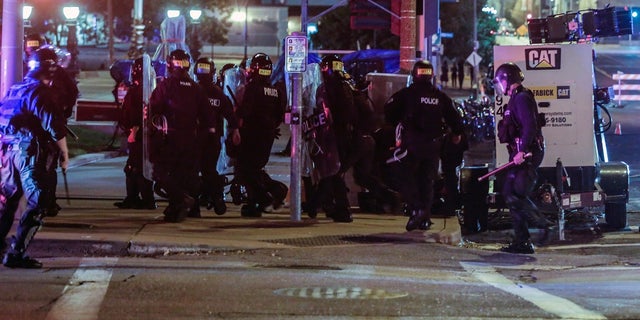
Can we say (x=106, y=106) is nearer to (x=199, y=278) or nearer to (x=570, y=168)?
(x=570, y=168)

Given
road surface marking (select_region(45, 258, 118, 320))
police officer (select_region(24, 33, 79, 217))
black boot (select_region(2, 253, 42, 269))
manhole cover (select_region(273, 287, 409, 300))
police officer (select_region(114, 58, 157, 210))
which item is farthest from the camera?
police officer (select_region(114, 58, 157, 210))

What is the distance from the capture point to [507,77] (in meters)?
10.2

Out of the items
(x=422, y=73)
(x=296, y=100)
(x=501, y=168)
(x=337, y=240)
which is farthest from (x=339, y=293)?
(x=296, y=100)

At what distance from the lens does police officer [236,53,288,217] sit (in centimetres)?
1170

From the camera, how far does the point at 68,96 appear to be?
12148 mm

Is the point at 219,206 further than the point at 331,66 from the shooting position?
Yes

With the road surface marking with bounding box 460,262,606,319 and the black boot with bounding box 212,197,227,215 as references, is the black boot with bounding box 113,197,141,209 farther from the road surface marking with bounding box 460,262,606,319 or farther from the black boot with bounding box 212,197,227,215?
the road surface marking with bounding box 460,262,606,319

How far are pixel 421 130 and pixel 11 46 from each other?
4659 millimetres

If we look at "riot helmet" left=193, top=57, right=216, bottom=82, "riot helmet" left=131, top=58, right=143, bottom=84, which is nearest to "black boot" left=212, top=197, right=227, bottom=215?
"riot helmet" left=193, top=57, right=216, bottom=82

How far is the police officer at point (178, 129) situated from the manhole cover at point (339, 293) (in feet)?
11.6

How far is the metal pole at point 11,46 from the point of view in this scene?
10492 millimetres

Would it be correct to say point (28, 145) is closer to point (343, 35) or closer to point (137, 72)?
point (137, 72)

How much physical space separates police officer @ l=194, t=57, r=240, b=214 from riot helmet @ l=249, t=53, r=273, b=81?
463 mm

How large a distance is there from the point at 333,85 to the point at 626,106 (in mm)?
30544
